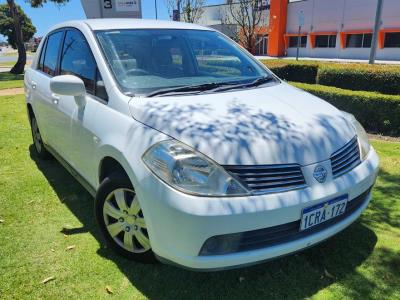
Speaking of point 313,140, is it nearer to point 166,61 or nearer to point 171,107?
point 171,107

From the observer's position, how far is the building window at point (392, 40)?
1201 inches

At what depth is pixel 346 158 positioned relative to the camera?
2.75 m

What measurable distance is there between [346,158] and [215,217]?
45.0 inches

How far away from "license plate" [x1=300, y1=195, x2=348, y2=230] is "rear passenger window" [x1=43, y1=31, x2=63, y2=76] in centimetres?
313

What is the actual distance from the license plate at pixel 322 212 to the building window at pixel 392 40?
107ft

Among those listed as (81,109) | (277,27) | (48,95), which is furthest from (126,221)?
(277,27)

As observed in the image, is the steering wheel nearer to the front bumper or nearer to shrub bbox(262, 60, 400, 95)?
the front bumper

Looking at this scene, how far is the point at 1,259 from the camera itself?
10.1ft

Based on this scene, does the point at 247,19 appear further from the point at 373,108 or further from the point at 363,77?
the point at 373,108

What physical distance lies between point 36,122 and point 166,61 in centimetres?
246

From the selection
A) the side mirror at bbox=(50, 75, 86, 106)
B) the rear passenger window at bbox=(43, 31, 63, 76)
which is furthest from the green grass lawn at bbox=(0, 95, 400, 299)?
the rear passenger window at bbox=(43, 31, 63, 76)

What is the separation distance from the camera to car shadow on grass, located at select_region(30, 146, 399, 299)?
267 centimetres

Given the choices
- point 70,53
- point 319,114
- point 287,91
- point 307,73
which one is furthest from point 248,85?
point 307,73

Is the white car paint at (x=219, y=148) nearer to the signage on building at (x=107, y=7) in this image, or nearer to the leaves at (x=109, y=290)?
the leaves at (x=109, y=290)
